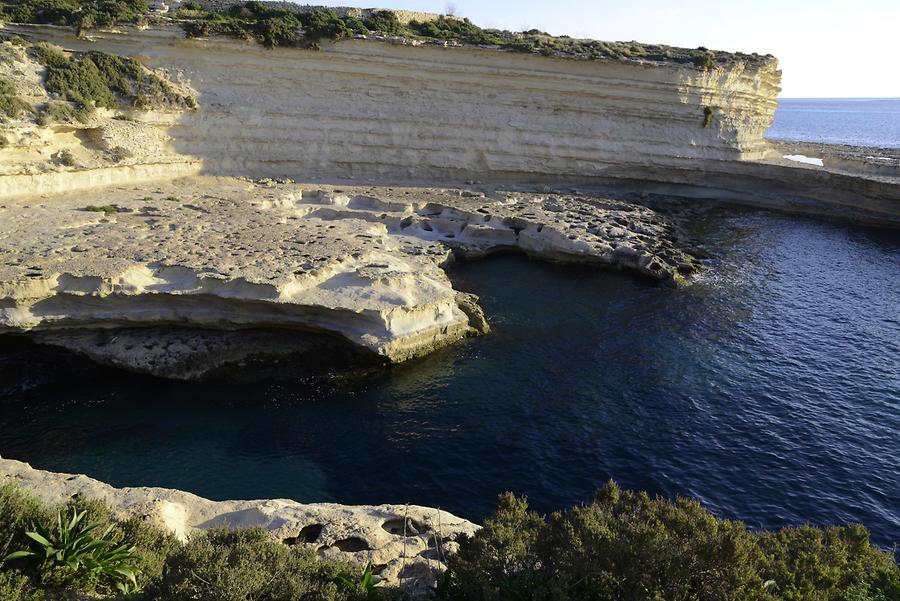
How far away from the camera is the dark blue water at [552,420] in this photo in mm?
18031

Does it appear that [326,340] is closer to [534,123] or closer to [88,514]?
[88,514]

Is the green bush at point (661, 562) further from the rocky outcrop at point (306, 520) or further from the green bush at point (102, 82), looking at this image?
the green bush at point (102, 82)

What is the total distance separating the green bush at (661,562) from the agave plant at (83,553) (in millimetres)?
5793

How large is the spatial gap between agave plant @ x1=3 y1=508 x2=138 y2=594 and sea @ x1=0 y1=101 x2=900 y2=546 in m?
6.40

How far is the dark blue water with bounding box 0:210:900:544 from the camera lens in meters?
18.0

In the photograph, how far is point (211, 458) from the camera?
63.0 ft

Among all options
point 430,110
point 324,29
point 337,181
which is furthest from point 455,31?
point 337,181

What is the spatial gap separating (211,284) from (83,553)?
13.5 metres

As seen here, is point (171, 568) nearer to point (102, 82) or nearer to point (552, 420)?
point (552, 420)

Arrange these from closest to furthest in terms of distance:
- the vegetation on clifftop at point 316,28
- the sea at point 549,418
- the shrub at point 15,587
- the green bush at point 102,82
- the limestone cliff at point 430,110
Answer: the shrub at point 15,587 → the sea at point 549,418 → the green bush at point 102,82 → the vegetation on clifftop at point 316,28 → the limestone cliff at point 430,110

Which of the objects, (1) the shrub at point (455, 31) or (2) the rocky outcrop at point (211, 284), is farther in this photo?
(1) the shrub at point (455, 31)

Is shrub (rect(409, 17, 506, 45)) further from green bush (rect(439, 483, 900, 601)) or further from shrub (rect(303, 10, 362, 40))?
green bush (rect(439, 483, 900, 601))

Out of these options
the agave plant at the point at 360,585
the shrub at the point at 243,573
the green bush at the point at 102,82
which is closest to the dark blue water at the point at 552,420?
the agave plant at the point at 360,585

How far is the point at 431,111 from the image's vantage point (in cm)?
4472
